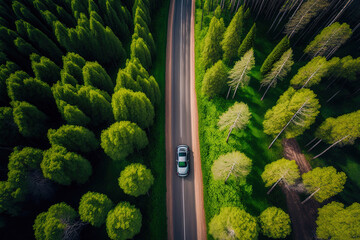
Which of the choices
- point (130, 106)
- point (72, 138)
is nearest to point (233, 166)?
point (130, 106)

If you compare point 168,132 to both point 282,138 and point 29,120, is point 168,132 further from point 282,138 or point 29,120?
point 29,120

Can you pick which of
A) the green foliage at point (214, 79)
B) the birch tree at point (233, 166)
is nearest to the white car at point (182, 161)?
the birch tree at point (233, 166)

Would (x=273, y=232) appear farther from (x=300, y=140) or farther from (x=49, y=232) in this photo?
(x=49, y=232)

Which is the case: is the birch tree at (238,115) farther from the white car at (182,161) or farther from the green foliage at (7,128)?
the green foliage at (7,128)

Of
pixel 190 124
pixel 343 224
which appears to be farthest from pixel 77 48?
pixel 343 224

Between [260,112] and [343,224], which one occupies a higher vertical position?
[260,112]

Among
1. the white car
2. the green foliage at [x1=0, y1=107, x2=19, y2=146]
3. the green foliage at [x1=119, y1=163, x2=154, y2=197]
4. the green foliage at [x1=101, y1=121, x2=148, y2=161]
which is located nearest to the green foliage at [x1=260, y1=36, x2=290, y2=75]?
the white car

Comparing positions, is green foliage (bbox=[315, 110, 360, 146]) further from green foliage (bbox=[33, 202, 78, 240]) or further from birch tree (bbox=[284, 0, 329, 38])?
green foliage (bbox=[33, 202, 78, 240])
